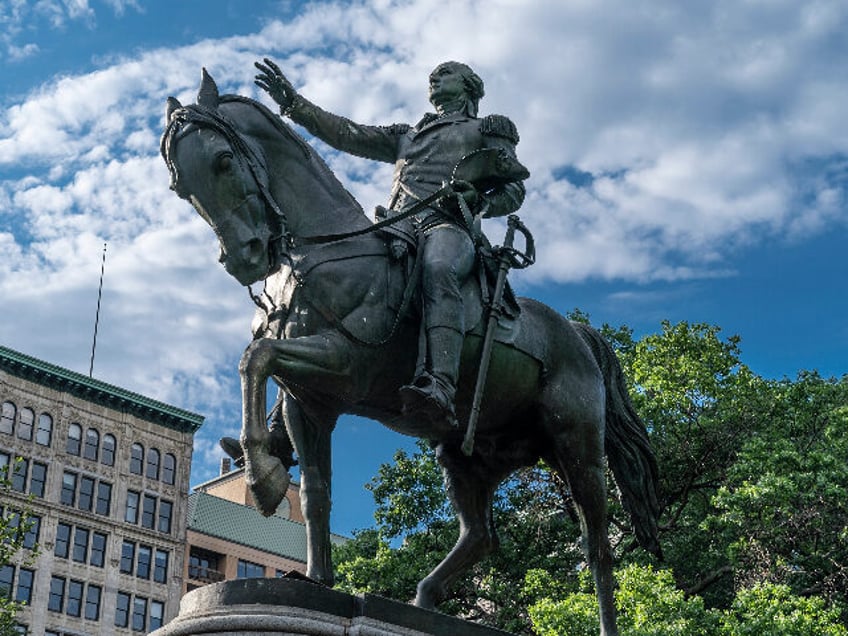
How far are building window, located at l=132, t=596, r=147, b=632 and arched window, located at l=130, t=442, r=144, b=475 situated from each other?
22.9ft

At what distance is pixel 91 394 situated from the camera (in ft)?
218

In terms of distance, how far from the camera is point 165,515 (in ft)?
224

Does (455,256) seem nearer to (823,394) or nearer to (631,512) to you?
(631,512)

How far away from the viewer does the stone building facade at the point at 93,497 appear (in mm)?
61156

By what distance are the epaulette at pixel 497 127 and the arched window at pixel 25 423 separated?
185 feet

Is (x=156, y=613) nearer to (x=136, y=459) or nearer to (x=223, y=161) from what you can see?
(x=136, y=459)

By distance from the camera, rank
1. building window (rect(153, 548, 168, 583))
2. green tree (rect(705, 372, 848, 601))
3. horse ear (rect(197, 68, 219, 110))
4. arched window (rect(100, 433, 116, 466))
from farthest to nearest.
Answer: arched window (rect(100, 433, 116, 466))
building window (rect(153, 548, 168, 583))
green tree (rect(705, 372, 848, 601))
horse ear (rect(197, 68, 219, 110))

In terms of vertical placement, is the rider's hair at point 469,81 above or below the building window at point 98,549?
below

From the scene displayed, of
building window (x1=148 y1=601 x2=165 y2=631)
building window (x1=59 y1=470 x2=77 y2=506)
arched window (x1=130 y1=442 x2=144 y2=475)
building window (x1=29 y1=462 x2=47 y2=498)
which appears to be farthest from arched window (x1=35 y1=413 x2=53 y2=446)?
building window (x1=148 y1=601 x2=165 y2=631)

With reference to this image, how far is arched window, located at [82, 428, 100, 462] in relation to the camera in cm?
6594

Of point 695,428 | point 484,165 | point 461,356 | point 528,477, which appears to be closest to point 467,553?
point 461,356

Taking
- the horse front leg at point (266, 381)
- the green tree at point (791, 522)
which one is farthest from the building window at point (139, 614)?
the horse front leg at point (266, 381)

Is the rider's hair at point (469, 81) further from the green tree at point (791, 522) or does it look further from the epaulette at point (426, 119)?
the green tree at point (791, 522)

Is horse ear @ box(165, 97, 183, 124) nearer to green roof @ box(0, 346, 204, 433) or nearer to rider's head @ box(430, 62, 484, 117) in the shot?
rider's head @ box(430, 62, 484, 117)
